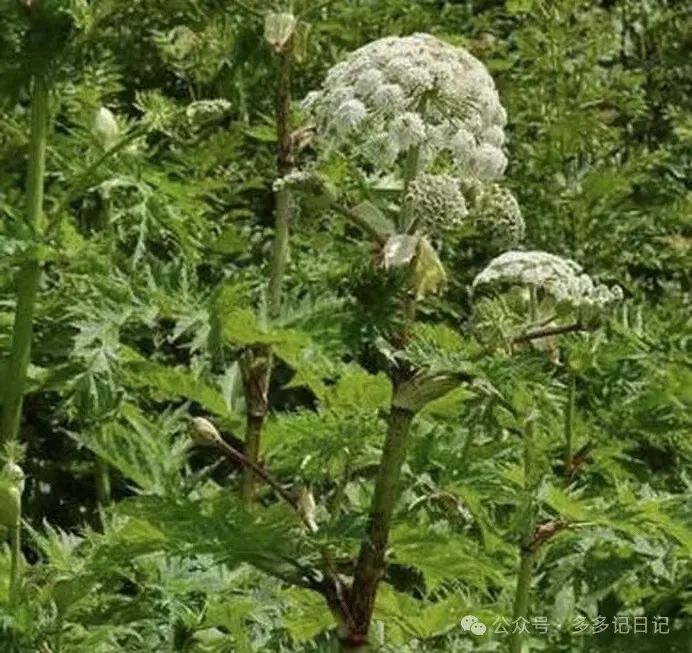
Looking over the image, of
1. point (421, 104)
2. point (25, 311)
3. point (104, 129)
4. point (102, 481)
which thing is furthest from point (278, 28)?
point (102, 481)

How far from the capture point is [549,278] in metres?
2.34

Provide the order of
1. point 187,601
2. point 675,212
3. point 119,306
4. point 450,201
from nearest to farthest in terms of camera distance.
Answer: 1. point 450,201
2. point 187,601
3. point 119,306
4. point 675,212

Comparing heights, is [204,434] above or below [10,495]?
above

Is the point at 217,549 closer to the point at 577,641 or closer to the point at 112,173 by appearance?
the point at 577,641

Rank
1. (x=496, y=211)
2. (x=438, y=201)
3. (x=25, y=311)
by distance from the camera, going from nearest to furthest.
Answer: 1. (x=438, y=201)
2. (x=496, y=211)
3. (x=25, y=311)

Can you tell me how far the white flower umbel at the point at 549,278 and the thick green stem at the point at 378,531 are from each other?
0.29 m

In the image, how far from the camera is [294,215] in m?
2.85

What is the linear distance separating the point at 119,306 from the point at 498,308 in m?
0.80

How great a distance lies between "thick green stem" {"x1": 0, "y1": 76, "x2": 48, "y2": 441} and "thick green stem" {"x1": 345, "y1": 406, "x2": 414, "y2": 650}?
3.02 feet

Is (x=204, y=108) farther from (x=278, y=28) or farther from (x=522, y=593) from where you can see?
(x=522, y=593)

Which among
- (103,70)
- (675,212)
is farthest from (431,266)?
(675,212)

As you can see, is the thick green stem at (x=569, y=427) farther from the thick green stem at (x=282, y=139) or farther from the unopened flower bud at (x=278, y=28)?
the unopened flower bud at (x=278, y=28)

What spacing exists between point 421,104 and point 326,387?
603 millimetres

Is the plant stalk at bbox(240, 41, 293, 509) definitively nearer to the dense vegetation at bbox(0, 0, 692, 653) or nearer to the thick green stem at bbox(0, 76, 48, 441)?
the dense vegetation at bbox(0, 0, 692, 653)
